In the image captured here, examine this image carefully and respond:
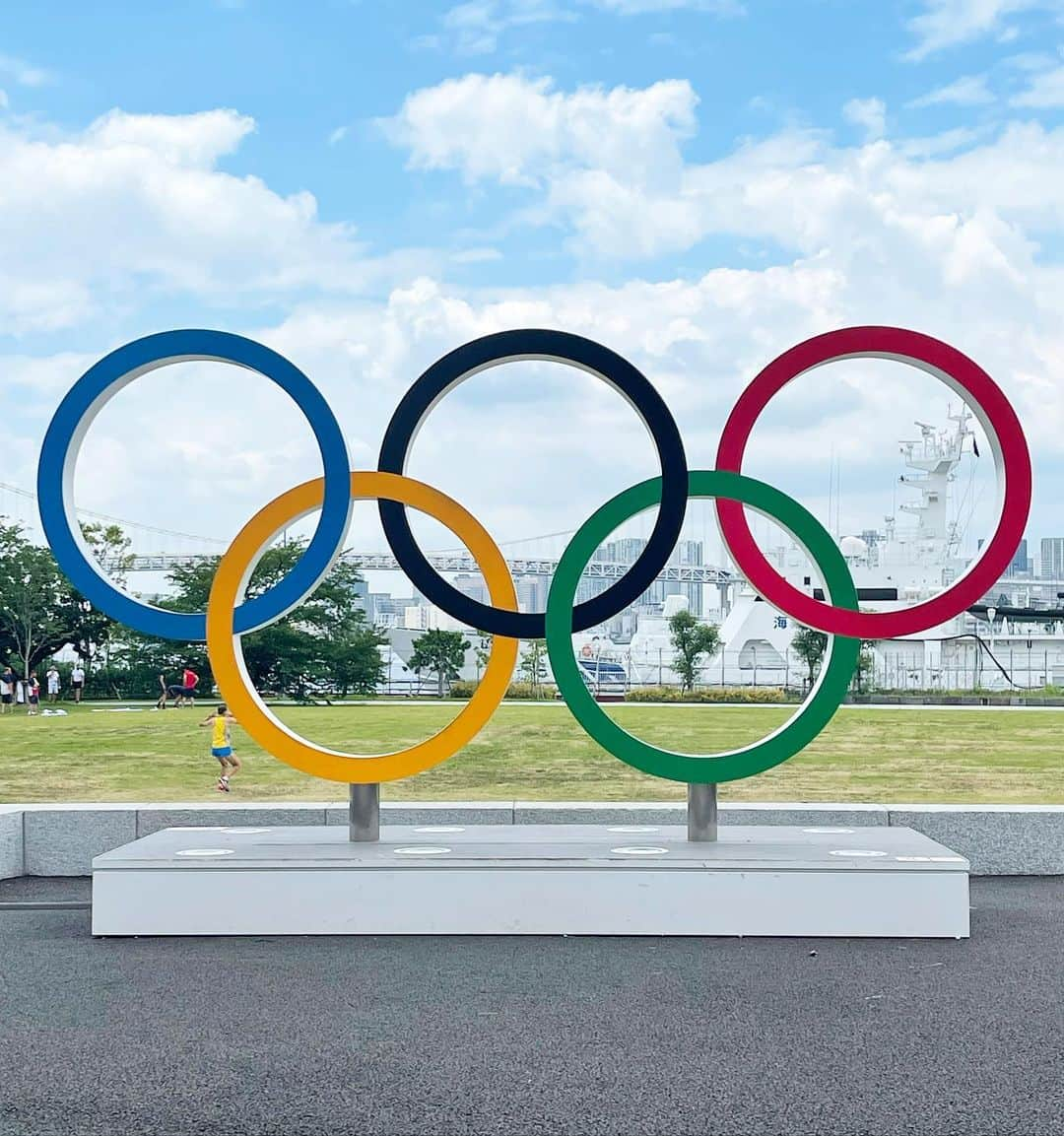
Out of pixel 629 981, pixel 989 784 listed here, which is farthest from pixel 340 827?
pixel 989 784

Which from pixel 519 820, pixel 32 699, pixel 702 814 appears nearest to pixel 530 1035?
pixel 702 814

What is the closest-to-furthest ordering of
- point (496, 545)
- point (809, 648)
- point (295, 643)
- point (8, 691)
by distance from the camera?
1. point (496, 545)
2. point (8, 691)
3. point (295, 643)
4. point (809, 648)

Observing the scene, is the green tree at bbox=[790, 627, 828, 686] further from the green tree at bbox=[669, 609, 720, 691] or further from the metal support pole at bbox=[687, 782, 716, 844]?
the metal support pole at bbox=[687, 782, 716, 844]

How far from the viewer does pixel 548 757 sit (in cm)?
2162

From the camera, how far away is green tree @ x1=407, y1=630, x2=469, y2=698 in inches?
1777

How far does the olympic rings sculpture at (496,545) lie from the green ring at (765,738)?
1cm

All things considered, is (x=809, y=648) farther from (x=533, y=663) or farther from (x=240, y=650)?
(x=240, y=650)

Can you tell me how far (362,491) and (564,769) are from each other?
11919 mm

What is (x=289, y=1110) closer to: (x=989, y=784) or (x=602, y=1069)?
(x=602, y=1069)

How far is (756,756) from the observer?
343 inches

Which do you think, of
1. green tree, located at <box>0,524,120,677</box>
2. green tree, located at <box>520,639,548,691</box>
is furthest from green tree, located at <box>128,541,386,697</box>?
green tree, located at <box>520,639,548,691</box>

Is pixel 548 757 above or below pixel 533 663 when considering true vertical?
below

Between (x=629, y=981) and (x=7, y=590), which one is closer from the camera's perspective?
(x=629, y=981)

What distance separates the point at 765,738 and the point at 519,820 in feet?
8.05
